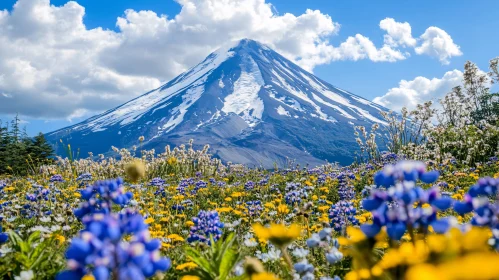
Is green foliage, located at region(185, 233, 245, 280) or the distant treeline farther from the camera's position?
the distant treeline

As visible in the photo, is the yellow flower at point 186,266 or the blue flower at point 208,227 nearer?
the yellow flower at point 186,266

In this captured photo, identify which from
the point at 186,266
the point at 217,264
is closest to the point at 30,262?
the point at 186,266

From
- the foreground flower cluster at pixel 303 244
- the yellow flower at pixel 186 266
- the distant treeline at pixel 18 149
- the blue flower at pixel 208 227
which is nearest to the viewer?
the foreground flower cluster at pixel 303 244

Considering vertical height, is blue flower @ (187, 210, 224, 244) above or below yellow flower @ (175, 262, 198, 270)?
above

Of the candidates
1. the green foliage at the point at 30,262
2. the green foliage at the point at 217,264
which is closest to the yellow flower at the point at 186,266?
the green foliage at the point at 217,264

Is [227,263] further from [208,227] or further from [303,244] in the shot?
[303,244]

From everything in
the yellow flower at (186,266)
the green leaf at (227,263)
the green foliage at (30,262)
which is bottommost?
the yellow flower at (186,266)

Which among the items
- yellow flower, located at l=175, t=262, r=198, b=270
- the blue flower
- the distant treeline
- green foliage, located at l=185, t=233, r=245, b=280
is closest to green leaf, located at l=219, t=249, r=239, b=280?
green foliage, located at l=185, t=233, r=245, b=280

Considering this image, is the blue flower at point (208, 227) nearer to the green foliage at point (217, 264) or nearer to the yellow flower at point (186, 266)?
the yellow flower at point (186, 266)

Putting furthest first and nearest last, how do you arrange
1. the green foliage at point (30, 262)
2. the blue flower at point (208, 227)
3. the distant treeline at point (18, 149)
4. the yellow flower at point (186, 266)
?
the distant treeline at point (18, 149) → the blue flower at point (208, 227) → the yellow flower at point (186, 266) → the green foliage at point (30, 262)

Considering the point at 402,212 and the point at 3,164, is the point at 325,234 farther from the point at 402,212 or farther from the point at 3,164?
the point at 3,164

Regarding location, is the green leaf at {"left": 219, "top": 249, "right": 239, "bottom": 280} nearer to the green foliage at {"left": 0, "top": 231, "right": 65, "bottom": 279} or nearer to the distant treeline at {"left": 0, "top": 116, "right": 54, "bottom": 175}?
the green foliage at {"left": 0, "top": 231, "right": 65, "bottom": 279}

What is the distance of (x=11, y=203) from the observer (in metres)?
7.75

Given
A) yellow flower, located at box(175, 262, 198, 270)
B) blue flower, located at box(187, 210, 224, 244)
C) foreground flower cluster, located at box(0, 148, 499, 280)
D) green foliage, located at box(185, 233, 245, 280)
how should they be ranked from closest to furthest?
foreground flower cluster, located at box(0, 148, 499, 280)
green foliage, located at box(185, 233, 245, 280)
yellow flower, located at box(175, 262, 198, 270)
blue flower, located at box(187, 210, 224, 244)
